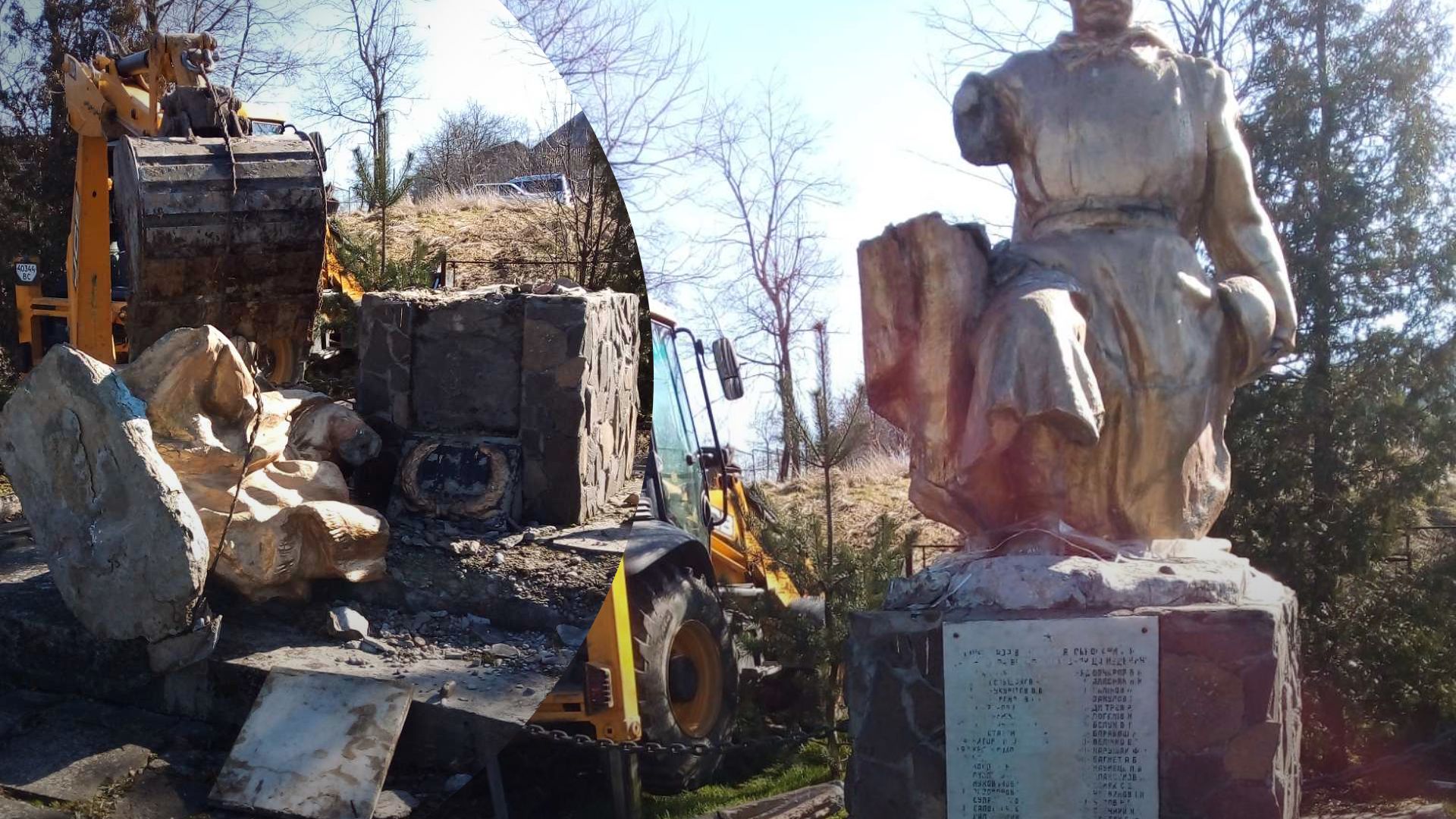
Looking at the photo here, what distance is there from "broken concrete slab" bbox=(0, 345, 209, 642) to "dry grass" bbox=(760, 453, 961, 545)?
264 cm

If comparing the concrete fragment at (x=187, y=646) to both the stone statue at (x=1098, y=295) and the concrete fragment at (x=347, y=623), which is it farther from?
the stone statue at (x=1098, y=295)

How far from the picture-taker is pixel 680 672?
4094 mm

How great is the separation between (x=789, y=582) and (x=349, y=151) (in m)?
2.87

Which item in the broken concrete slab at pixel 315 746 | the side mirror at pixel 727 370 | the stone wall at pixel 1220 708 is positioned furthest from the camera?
the side mirror at pixel 727 370

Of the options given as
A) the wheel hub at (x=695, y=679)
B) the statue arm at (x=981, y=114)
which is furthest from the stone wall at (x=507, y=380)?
the statue arm at (x=981, y=114)

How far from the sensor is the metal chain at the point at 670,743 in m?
3.46

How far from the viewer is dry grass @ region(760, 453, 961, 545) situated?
5234 millimetres

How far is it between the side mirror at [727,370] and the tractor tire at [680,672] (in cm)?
60

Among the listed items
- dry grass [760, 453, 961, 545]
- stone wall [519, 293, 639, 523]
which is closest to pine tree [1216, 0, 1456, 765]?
dry grass [760, 453, 961, 545]

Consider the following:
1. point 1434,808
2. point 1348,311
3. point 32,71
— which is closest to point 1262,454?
point 1348,311

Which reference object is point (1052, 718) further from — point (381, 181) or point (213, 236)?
point (213, 236)

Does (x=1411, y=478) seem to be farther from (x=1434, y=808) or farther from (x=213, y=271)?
(x=213, y=271)

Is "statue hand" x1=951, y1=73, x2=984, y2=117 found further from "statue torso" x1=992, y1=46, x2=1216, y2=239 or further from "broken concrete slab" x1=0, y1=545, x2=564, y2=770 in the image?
"broken concrete slab" x1=0, y1=545, x2=564, y2=770

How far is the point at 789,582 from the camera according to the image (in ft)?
17.7
